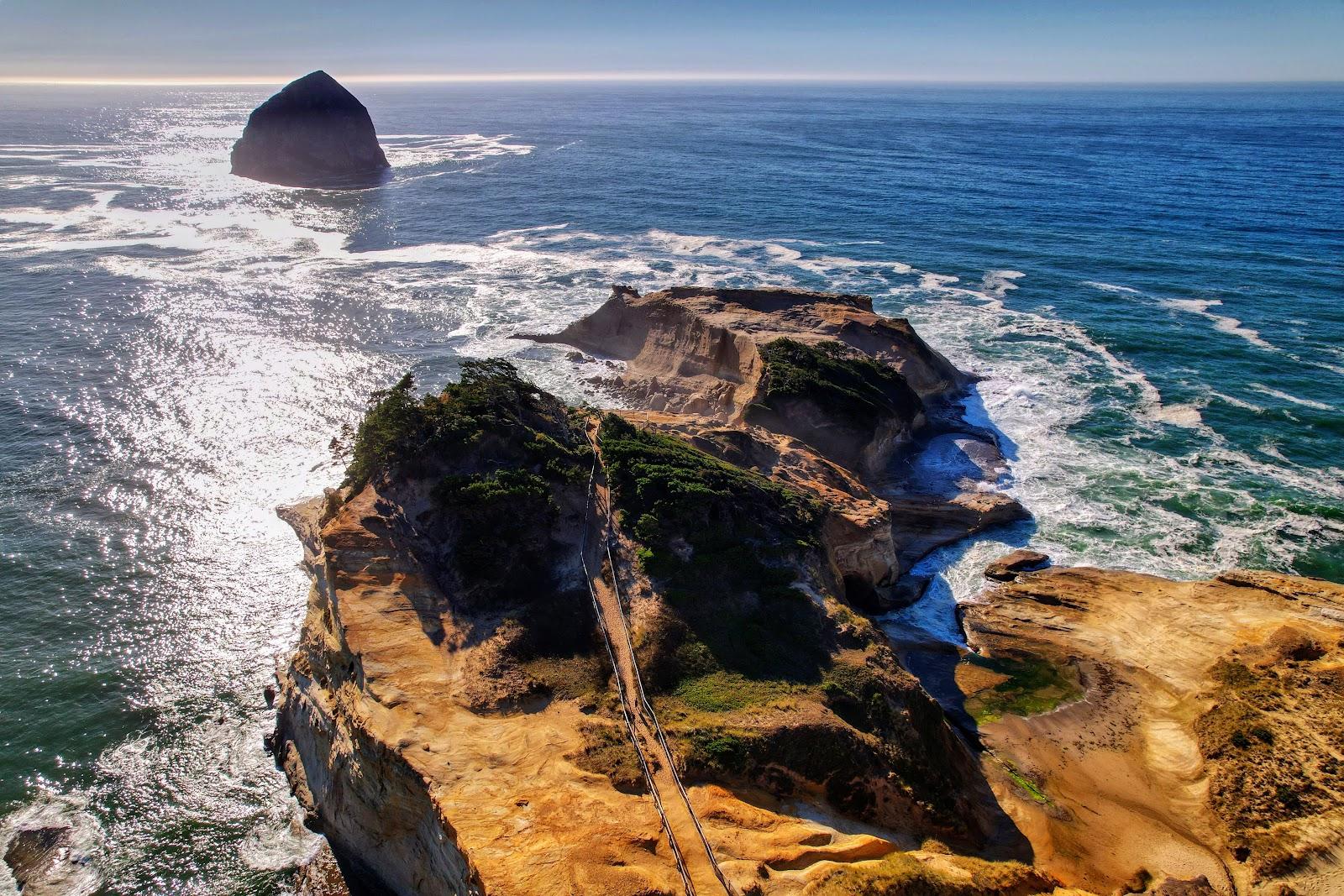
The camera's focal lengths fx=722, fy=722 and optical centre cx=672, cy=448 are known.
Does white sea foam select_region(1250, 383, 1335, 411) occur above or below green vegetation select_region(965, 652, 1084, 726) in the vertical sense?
above

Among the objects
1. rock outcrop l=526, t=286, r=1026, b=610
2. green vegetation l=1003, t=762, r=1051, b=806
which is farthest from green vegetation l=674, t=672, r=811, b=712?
rock outcrop l=526, t=286, r=1026, b=610

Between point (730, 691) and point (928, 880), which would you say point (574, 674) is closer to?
point (730, 691)

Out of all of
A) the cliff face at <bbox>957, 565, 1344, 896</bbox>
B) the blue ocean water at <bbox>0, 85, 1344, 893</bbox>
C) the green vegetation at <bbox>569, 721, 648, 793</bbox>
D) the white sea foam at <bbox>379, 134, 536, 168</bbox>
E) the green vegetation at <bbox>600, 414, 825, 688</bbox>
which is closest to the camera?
the green vegetation at <bbox>569, 721, 648, 793</bbox>

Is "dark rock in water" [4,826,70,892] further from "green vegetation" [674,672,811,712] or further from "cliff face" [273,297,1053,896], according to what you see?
"green vegetation" [674,672,811,712]

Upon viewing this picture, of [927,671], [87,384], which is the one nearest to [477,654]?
[927,671]

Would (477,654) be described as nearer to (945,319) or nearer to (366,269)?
(945,319)

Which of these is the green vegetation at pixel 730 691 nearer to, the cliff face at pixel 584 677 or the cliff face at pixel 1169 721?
the cliff face at pixel 584 677

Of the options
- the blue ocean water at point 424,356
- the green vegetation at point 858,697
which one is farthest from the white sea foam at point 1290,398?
the green vegetation at point 858,697
